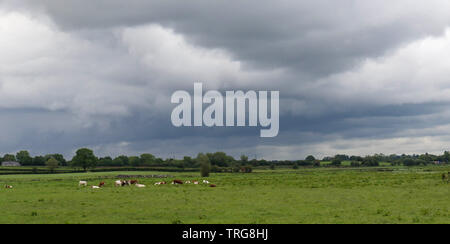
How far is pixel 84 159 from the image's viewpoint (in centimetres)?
15788

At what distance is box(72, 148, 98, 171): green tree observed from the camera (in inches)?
6191

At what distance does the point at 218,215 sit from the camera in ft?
84.9

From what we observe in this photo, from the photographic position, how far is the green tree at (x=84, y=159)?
157250 mm

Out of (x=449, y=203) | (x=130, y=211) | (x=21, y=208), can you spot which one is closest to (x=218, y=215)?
(x=130, y=211)

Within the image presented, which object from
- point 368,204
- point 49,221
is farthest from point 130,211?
point 368,204

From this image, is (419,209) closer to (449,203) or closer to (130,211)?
(449,203)

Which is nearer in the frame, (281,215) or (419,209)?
(281,215)
